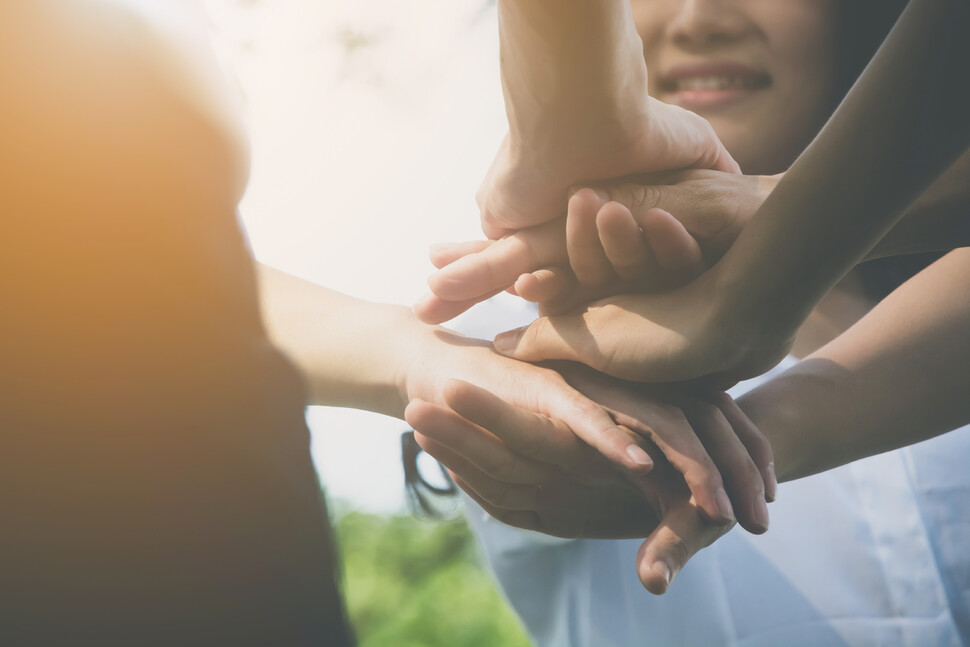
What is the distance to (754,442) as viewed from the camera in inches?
29.8

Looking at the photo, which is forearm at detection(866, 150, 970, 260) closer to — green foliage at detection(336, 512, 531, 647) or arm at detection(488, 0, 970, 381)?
arm at detection(488, 0, 970, 381)

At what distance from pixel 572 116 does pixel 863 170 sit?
25cm

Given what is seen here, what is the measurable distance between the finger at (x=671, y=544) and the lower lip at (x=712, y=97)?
32.4 inches

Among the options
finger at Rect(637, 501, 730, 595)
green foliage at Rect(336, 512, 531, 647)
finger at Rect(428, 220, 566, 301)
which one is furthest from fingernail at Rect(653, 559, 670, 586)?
green foliage at Rect(336, 512, 531, 647)

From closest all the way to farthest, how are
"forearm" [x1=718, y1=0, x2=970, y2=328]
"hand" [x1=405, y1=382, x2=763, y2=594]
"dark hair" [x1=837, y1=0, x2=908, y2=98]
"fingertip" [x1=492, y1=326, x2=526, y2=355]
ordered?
"forearm" [x1=718, y1=0, x2=970, y2=328], "hand" [x1=405, y1=382, x2=763, y2=594], "fingertip" [x1=492, y1=326, x2=526, y2=355], "dark hair" [x1=837, y1=0, x2=908, y2=98]

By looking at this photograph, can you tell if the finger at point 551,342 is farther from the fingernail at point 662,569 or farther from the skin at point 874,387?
the fingernail at point 662,569

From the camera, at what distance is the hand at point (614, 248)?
0.70 meters

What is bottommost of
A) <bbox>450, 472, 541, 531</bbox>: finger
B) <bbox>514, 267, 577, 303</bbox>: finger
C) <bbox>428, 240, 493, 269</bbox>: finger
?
<bbox>450, 472, 541, 531</bbox>: finger

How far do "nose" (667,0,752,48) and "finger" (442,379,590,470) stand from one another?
79cm

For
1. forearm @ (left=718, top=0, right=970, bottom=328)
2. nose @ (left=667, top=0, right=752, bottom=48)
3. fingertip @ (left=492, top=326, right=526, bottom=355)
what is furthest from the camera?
nose @ (left=667, top=0, right=752, bottom=48)

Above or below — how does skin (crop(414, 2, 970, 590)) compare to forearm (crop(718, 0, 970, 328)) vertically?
below

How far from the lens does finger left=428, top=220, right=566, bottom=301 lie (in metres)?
0.77

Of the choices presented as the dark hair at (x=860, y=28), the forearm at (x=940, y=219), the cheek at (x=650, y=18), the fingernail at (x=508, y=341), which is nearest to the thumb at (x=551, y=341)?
the fingernail at (x=508, y=341)

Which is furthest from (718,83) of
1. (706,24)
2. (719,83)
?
(706,24)
